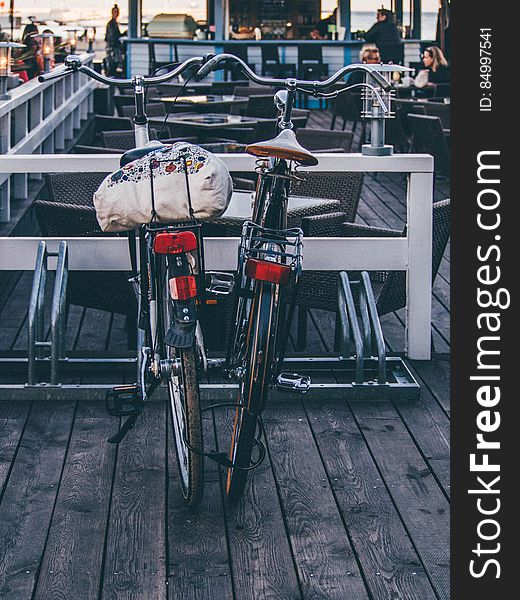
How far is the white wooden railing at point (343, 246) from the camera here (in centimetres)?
409

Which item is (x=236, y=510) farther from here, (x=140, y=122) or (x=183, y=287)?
(x=140, y=122)

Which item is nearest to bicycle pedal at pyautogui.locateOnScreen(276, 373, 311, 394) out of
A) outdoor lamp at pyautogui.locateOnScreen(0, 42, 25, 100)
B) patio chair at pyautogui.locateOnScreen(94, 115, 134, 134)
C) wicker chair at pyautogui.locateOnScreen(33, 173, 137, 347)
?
wicker chair at pyautogui.locateOnScreen(33, 173, 137, 347)

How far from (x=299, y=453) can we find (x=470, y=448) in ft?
6.38

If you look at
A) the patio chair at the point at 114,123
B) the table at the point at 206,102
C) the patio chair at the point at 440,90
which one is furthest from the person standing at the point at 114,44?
the patio chair at the point at 114,123

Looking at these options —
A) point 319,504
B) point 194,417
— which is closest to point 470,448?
point 194,417

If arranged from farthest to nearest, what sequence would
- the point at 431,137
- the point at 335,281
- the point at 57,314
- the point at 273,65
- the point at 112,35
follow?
1. the point at 112,35
2. the point at 273,65
3. the point at 431,137
4. the point at 335,281
5. the point at 57,314

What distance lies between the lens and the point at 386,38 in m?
14.8

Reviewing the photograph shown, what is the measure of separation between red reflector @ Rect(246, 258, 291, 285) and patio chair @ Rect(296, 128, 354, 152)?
356 centimetres

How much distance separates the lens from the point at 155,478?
3160 mm

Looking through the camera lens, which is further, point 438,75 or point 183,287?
point 438,75

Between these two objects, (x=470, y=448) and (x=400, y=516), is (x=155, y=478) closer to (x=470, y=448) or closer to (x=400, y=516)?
(x=400, y=516)

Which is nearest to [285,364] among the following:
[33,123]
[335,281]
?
[335,281]

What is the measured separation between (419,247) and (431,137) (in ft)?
14.6

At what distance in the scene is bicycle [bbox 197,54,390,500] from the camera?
278 centimetres
